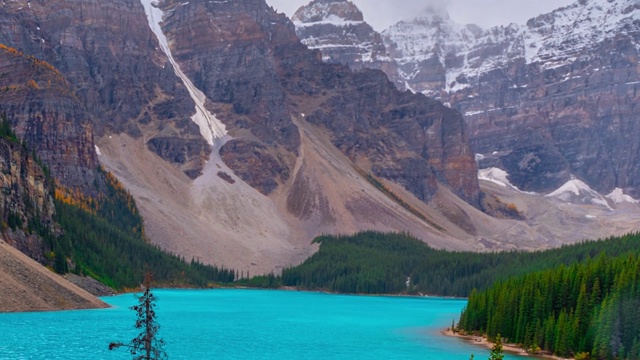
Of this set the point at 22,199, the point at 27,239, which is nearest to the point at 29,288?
the point at 27,239

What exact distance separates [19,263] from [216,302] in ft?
195

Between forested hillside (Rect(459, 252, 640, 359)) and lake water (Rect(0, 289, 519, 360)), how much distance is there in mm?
5578

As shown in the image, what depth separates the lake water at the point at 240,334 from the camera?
8794 centimetres

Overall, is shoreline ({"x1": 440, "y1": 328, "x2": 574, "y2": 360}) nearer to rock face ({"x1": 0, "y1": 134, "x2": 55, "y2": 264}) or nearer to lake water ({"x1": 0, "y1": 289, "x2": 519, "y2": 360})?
lake water ({"x1": 0, "y1": 289, "x2": 519, "y2": 360})

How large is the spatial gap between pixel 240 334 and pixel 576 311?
118 feet

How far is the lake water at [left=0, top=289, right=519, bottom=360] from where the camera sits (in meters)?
87.9

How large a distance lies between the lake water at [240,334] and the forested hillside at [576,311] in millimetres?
5578

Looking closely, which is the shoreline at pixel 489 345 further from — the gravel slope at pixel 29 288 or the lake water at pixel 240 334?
the gravel slope at pixel 29 288

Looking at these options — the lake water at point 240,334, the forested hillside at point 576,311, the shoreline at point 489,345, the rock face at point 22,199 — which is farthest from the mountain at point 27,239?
the forested hillside at point 576,311

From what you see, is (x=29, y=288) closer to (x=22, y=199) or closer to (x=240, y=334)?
(x=240, y=334)

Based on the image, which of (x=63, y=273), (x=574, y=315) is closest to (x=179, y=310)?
(x=63, y=273)

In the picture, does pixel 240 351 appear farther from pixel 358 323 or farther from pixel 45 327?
pixel 358 323

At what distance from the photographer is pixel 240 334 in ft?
358

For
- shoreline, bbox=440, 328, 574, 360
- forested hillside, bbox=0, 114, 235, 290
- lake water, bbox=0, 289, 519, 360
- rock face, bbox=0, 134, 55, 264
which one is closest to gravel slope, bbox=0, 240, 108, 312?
lake water, bbox=0, 289, 519, 360
